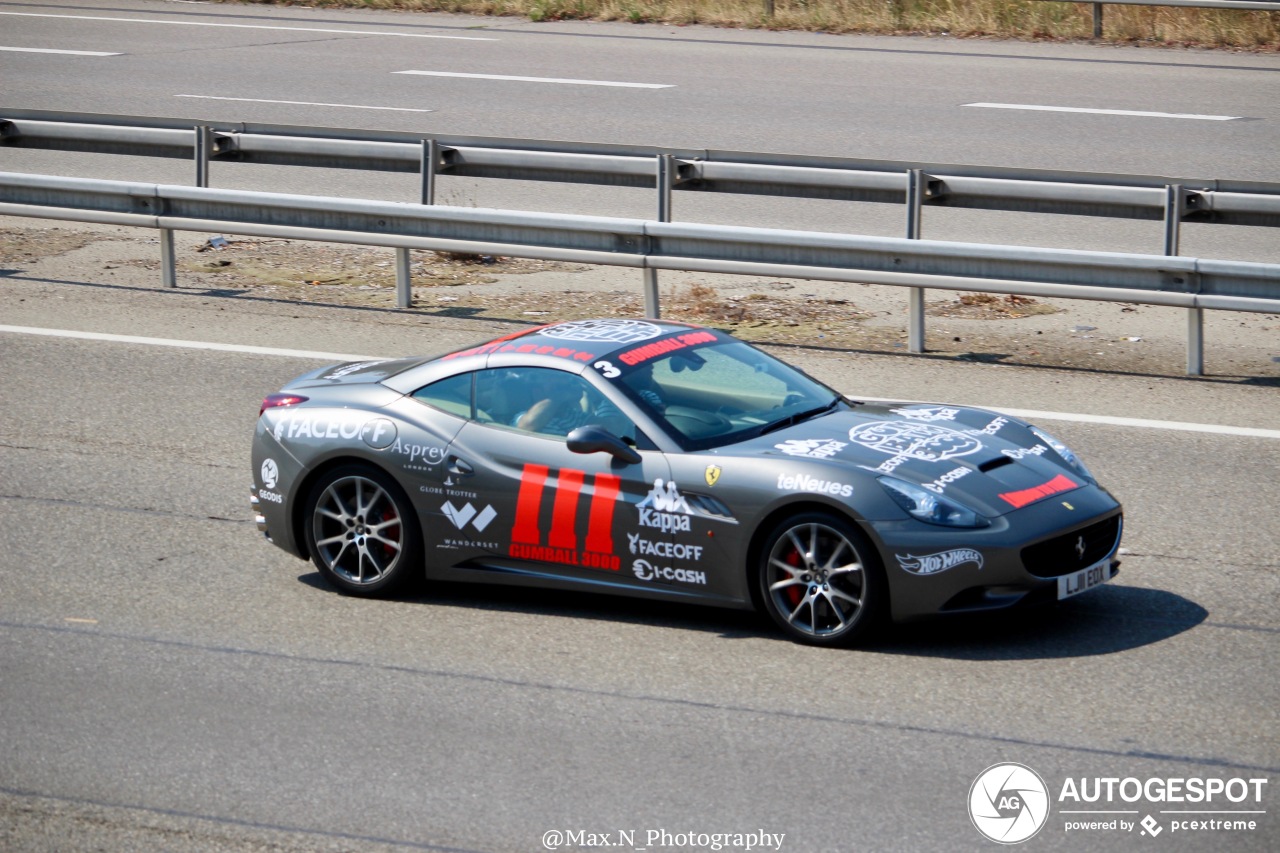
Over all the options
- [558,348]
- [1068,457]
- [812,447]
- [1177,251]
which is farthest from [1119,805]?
[1177,251]

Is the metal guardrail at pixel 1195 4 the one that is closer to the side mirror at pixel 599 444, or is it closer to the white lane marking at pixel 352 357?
the white lane marking at pixel 352 357

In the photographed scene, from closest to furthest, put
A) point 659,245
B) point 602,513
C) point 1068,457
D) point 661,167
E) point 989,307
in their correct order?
point 602,513 < point 1068,457 < point 659,245 < point 661,167 < point 989,307

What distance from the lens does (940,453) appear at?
7094 mm

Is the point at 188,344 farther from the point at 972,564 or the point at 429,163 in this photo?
the point at 972,564

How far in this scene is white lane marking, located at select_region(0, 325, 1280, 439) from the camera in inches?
395

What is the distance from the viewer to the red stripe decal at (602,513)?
7.20m

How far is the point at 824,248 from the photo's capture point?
12219 mm

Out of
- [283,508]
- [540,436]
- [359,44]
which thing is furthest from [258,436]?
[359,44]

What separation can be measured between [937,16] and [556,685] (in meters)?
19.8

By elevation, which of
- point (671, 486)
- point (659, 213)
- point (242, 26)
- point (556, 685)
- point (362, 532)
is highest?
point (242, 26)

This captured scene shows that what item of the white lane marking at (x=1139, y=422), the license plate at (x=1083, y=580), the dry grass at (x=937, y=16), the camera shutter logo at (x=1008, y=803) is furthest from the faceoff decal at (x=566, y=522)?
the dry grass at (x=937, y=16)

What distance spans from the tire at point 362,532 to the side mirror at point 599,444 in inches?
39.3

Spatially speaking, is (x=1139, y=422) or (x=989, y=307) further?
(x=989, y=307)

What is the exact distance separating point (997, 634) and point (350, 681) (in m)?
2.72
